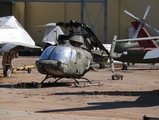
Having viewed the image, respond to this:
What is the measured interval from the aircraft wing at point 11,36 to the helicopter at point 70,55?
260cm

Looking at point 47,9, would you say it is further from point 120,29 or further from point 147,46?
point 147,46

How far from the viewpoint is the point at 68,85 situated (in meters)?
17.8

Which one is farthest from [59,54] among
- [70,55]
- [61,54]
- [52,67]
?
[52,67]

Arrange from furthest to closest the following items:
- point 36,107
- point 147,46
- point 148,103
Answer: point 147,46, point 148,103, point 36,107

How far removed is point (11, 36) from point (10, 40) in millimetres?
373

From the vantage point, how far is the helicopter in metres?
16.7

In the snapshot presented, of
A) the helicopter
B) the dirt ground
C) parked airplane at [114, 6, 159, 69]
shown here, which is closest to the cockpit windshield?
the helicopter

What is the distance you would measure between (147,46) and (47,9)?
29061 millimetres

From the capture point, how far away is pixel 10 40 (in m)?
19.6

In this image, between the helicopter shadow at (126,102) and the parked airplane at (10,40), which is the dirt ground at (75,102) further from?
the parked airplane at (10,40)

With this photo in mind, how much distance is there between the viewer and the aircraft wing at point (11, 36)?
1962 cm

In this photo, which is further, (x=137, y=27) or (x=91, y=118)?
(x=137, y=27)

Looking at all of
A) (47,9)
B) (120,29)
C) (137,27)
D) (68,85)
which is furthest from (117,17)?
(68,85)

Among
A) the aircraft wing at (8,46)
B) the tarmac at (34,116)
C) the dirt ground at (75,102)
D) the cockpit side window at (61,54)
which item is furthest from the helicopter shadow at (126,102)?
the aircraft wing at (8,46)
